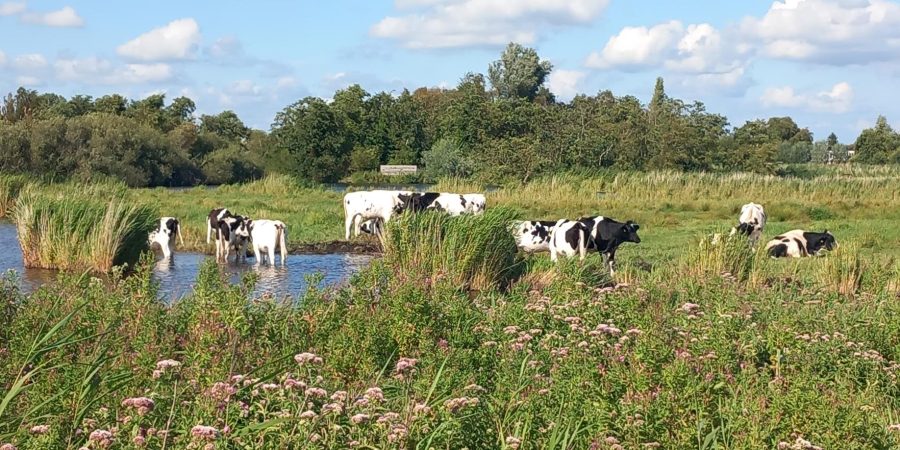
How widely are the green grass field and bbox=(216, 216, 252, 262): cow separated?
9.72m

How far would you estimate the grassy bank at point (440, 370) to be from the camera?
5.07 metres

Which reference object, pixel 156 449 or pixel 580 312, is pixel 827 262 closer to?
pixel 580 312

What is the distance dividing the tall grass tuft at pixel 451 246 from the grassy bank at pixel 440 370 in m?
4.02

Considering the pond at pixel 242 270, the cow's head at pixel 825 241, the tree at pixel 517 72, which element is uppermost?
the tree at pixel 517 72

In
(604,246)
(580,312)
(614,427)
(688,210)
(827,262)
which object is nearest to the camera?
(614,427)

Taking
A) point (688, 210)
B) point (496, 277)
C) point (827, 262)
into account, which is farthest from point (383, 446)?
point (688, 210)

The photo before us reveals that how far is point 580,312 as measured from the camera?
924cm

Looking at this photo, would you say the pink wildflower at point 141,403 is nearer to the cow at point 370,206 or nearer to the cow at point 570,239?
the cow at point 570,239

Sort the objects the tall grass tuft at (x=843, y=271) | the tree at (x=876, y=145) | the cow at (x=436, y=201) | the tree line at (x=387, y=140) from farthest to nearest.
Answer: the tree at (x=876, y=145) → the tree line at (x=387, y=140) → the cow at (x=436, y=201) → the tall grass tuft at (x=843, y=271)

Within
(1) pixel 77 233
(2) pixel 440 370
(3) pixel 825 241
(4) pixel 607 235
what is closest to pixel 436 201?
(4) pixel 607 235

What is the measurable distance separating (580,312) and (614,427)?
334 cm

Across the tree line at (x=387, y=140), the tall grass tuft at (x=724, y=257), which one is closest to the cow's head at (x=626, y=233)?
the tall grass tuft at (x=724, y=257)

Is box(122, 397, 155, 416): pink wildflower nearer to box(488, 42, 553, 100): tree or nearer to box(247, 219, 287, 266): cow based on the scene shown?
box(247, 219, 287, 266): cow

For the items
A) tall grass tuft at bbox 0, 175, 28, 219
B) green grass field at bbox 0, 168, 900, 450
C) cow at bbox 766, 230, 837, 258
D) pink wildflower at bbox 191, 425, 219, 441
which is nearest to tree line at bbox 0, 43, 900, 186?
tall grass tuft at bbox 0, 175, 28, 219
